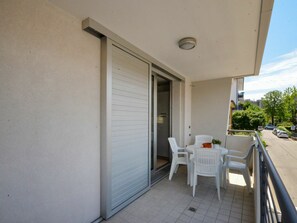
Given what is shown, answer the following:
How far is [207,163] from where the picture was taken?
2646mm

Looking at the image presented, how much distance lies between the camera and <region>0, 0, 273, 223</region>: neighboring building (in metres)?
1.33

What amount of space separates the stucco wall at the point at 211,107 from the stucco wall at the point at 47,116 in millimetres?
3613

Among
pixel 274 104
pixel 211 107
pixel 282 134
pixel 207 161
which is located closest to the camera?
pixel 207 161

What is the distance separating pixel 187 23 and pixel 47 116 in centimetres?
195

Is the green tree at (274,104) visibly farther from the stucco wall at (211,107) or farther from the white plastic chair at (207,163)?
the white plastic chair at (207,163)

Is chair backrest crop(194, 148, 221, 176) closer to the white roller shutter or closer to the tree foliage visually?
the white roller shutter

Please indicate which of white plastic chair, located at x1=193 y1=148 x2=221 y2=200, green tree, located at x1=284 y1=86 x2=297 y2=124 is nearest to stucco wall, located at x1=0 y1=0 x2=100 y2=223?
white plastic chair, located at x1=193 y1=148 x2=221 y2=200

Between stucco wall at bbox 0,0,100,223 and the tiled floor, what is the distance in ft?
2.07

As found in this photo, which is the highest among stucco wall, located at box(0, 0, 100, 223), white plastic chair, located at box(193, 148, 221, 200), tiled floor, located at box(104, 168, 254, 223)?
stucco wall, located at box(0, 0, 100, 223)

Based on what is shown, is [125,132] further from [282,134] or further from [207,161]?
[282,134]

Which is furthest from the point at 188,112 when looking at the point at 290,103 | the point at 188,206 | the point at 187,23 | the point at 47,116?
the point at 290,103

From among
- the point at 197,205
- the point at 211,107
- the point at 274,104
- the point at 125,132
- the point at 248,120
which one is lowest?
Answer: the point at 197,205

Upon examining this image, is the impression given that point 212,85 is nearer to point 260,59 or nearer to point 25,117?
point 260,59

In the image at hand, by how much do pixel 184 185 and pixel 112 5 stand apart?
320 cm
